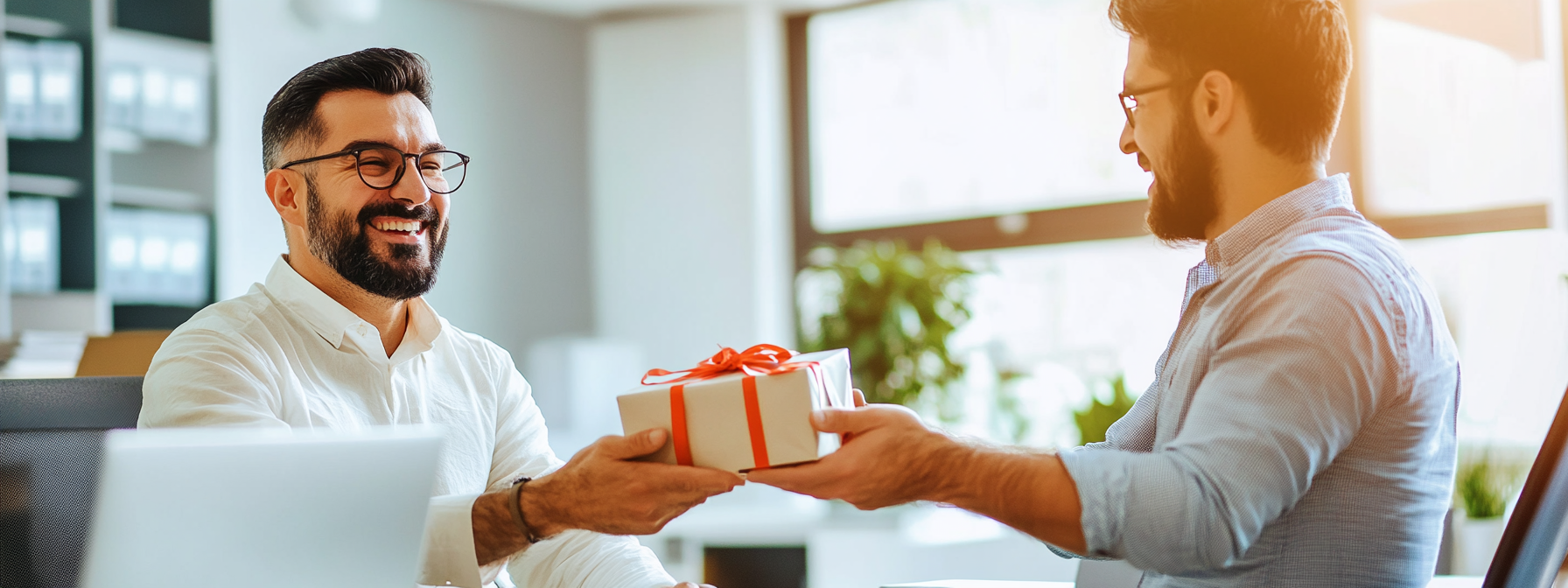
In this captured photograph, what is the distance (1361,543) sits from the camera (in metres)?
1.10

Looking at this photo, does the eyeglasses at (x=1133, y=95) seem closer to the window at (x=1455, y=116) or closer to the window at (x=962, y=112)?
the window at (x=1455, y=116)

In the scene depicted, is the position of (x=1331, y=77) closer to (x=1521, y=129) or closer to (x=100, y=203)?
(x=1521, y=129)

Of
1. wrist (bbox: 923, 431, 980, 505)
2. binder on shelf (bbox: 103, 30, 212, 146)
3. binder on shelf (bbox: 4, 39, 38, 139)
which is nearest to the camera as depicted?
wrist (bbox: 923, 431, 980, 505)

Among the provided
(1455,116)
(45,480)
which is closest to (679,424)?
(45,480)

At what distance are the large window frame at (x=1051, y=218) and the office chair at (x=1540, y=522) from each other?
2.61 meters

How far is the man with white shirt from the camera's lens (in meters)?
1.48

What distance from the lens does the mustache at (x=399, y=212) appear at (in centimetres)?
171

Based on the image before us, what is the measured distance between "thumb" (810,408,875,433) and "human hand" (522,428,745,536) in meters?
0.12

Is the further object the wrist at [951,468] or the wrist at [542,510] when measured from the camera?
the wrist at [542,510]

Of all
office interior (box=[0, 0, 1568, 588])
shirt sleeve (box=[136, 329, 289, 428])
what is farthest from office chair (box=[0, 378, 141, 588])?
office interior (box=[0, 0, 1568, 588])

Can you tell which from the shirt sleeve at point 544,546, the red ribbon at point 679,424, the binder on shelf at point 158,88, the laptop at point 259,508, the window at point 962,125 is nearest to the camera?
the laptop at point 259,508

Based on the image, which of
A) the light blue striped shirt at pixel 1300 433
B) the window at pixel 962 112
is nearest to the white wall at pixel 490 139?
the window at pixel 962 112

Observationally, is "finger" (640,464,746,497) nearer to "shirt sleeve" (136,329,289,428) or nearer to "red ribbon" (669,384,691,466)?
"red ribbon" (669,384,691,466)

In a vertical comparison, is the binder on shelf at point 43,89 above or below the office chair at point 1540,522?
above
